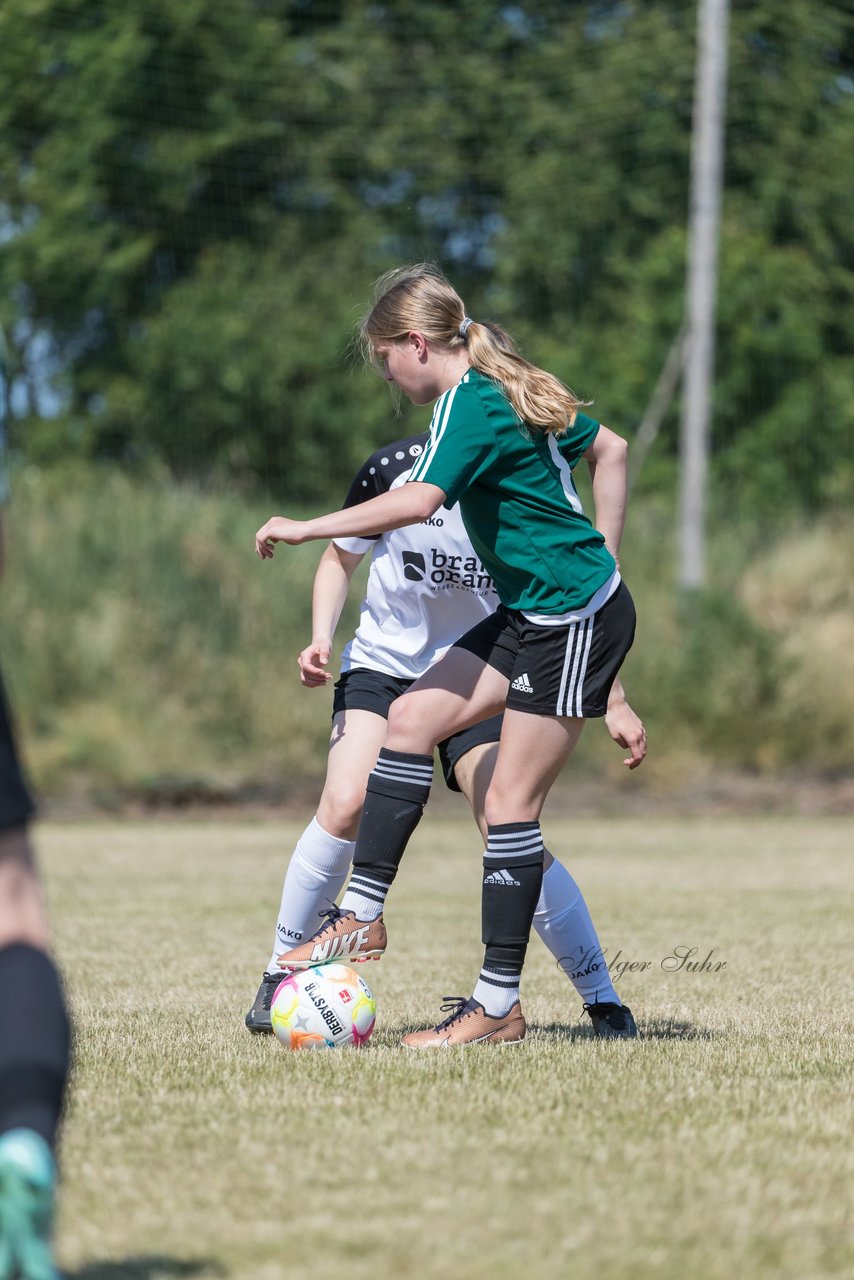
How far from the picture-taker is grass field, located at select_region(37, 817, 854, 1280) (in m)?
2.66

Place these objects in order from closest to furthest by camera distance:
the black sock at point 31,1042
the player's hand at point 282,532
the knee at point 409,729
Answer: the black sock at point 31,1042 < the player's hand at point 282,532 < the knee at point 409,729

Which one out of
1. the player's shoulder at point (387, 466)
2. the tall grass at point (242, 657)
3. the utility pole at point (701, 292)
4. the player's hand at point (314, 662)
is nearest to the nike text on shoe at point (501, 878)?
the player's hand at point (314, 662)

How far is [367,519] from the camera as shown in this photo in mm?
4082

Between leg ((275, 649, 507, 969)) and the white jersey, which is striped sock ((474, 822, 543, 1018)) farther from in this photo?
the white jersey

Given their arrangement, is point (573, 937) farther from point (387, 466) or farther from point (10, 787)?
point (10, 787)

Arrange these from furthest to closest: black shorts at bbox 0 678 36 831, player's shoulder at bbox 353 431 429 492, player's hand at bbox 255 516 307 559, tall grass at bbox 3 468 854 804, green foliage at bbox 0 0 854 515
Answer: green foliage at bbox 0 0 854 515 → tall grass at bbox 3 468 854 804 → player's shoulder at bbox 353 431 429 492 → player's hand at bbox 255 516 307 559 → black shorts at bbox 0 678 36 831

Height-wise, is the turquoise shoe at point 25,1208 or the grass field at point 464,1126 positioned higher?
the turquoise shoe at point 25,1208

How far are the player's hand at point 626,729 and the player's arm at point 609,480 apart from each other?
0.43 metres

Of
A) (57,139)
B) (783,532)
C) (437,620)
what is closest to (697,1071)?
(437,620)

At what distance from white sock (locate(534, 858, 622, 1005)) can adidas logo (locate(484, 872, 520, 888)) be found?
362 millimetres

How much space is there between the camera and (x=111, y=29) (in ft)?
73.2

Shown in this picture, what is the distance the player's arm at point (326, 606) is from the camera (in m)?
5.13

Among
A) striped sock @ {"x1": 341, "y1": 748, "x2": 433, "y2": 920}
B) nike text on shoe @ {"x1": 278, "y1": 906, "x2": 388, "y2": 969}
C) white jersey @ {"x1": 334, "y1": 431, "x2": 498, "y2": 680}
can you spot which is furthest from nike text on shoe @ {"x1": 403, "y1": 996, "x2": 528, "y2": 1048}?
white jersey @ {"x1": 334, "y1": 431, "x2": 498, "y2": 680}

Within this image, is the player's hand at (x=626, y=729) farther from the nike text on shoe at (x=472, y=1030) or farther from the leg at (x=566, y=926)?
the nike text on shoe at (x=472, y=1030)
